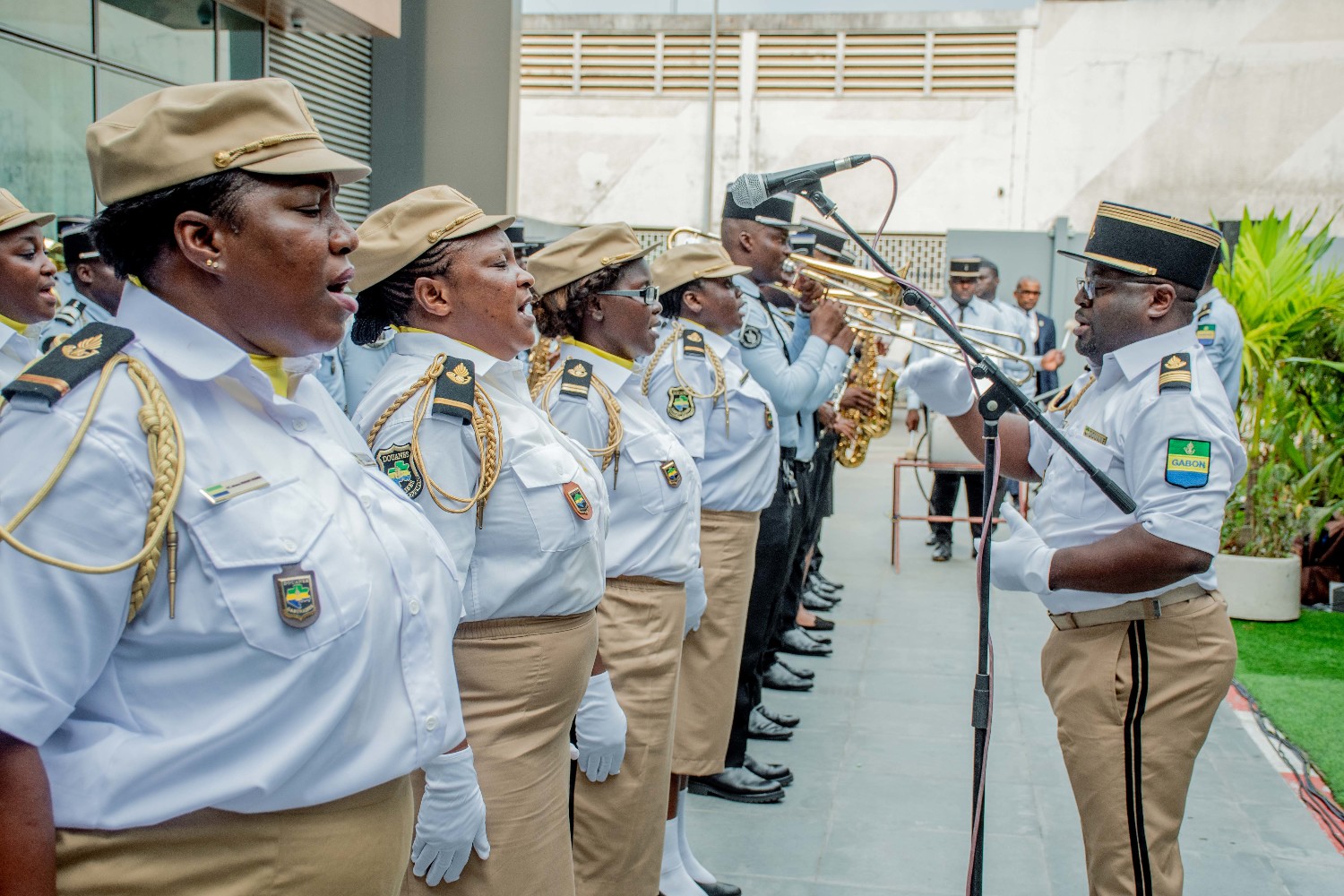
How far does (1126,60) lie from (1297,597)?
52.1ft

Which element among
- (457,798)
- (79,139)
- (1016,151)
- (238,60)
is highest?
(1016,151)

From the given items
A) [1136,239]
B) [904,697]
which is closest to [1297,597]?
[904,697]

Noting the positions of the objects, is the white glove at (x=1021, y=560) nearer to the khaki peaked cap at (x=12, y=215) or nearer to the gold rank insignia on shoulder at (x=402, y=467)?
the gold rank insignia on shoulder at (x=402, y=467)

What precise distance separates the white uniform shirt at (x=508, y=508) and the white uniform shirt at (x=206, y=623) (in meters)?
0.65

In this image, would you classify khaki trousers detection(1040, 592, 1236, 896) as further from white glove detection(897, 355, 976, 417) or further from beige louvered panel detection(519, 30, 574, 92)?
beige louvered panel detection(519, 30, 574, 92)

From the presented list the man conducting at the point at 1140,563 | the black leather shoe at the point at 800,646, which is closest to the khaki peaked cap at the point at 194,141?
the man conducting at the point at 1140,563

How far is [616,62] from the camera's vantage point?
23.0 meters

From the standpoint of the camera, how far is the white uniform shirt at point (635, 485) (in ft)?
11.0

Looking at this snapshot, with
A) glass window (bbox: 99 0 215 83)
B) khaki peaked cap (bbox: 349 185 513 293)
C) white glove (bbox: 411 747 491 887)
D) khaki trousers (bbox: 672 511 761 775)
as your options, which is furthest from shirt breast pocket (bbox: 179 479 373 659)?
glass window (bbox: 99 0 215 83)

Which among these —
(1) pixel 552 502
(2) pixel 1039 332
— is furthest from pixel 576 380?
(2) pixel 1039 332

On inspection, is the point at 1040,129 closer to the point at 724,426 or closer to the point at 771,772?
the point at 771,772

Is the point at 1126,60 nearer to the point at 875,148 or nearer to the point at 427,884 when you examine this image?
the point at 875,148

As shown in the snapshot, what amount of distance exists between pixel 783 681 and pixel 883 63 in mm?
17943

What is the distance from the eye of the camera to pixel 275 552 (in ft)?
5.19
